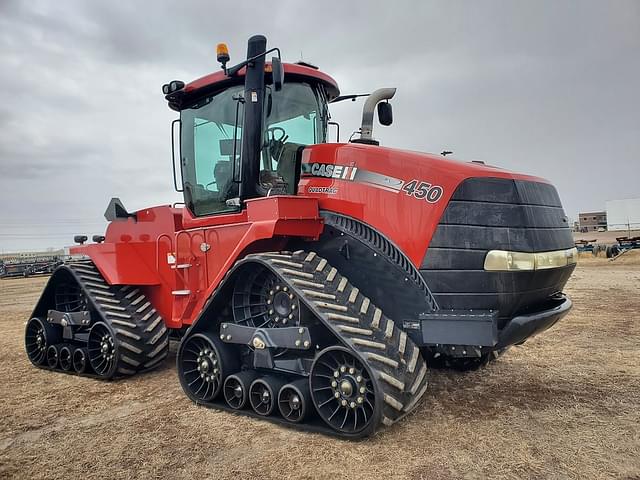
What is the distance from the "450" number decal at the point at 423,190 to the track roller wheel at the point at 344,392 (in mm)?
1330

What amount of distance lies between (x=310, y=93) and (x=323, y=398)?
3182 mm

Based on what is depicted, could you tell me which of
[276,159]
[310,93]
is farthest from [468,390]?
[310,93]

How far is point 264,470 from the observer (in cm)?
347

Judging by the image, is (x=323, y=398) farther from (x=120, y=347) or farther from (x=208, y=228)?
(x=120, y=347)

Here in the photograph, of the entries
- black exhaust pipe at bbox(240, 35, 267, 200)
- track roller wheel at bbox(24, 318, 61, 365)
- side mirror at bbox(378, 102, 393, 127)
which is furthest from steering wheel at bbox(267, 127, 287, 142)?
track roller wheel at bbox(24, 318, 61, 365)

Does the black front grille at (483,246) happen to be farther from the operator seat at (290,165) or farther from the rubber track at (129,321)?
the rubber track at (129,321)

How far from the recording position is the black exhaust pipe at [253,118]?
16.2ft

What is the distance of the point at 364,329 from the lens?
3.95 meters

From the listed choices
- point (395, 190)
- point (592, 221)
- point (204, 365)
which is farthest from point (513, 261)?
point (592, 221)

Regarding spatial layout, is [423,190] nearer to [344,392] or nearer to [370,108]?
[370,108]

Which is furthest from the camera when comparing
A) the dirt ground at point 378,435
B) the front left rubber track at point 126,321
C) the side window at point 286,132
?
the front left rubber track at point 126,321

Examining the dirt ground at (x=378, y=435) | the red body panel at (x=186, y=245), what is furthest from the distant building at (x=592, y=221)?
the red body panel at (x=186, y=245)

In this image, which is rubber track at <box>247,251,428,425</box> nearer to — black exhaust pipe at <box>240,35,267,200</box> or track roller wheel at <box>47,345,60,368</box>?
black exhaust pipe at <box>240,35,267,200</box>

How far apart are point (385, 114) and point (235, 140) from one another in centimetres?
162
